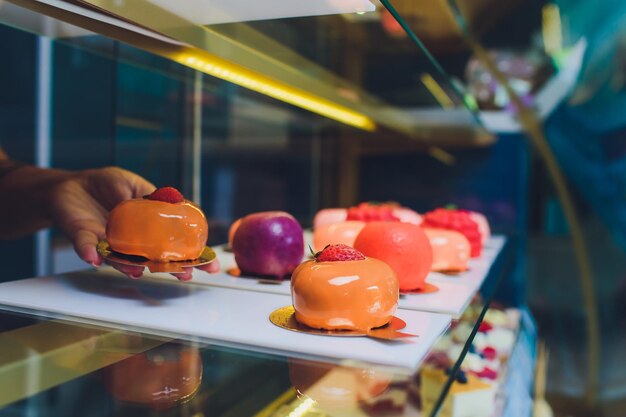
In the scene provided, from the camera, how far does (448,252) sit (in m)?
1.03

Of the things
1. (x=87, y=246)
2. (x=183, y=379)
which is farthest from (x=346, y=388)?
(x=87, y=246)

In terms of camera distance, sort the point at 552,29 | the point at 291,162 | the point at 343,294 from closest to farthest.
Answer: the point at 343,294, the point at 291,162, the point at 552,29

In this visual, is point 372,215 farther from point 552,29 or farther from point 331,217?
point 552,29

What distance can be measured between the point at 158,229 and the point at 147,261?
41 millimetres

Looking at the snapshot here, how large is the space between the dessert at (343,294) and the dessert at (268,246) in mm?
301

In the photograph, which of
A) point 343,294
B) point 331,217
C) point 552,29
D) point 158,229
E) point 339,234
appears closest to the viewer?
point 343,294

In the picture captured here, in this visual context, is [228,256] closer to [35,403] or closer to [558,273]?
[35,403]

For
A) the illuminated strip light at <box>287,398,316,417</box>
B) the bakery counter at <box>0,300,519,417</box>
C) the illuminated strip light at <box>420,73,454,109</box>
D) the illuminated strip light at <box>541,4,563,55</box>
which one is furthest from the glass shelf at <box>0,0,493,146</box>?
the illuminated strip light at <box>541,4,563,55</box>

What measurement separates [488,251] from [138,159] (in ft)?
2.97

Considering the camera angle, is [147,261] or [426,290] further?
[426,290]

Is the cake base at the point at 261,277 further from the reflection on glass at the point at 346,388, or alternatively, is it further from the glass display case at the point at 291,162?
the reflection on glass at the point at 346,388

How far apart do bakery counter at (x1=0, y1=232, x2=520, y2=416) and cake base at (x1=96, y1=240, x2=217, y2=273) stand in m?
0.05

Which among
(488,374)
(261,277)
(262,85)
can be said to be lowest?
(488,374)

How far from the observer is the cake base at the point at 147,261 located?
2.17 feet
